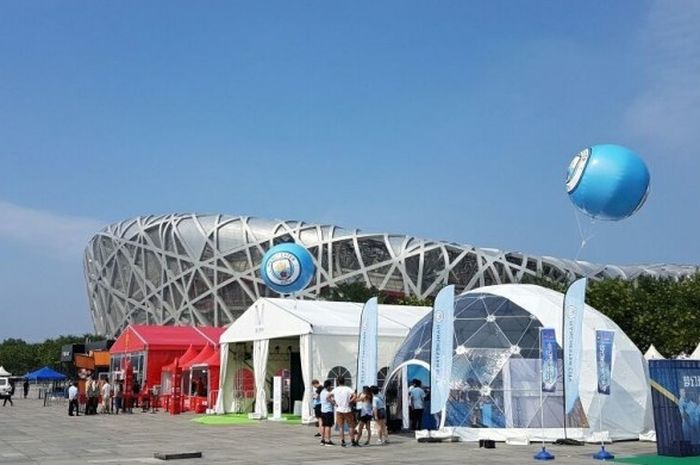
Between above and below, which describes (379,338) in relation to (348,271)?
below

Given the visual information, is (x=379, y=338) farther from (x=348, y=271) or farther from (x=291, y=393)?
(x=348, y=271)

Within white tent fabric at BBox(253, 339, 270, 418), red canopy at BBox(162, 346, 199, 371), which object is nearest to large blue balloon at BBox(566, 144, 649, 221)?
white tent fabric at BBox(253, 339, 270, 418)

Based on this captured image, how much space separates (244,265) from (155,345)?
52848mm

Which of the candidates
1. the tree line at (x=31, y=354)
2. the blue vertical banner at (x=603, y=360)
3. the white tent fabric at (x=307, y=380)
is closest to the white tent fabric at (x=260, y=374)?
the white tent fabric at (x=307, y=380)

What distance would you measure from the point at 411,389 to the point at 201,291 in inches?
3035

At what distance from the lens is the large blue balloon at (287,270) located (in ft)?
109

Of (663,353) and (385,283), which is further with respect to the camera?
(385,283)

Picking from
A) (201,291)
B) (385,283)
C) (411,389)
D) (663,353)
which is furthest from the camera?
(201,291)

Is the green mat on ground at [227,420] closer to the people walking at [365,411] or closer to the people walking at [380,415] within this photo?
the people walking at [380,415]

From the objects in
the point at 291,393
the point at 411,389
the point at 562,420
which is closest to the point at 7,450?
the point at 411,389

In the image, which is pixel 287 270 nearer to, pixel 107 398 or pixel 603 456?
pixel 107 398

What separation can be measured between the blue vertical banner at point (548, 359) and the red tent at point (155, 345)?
26357 millimetres

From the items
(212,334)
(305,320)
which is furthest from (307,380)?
(212,334)

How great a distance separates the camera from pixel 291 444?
1988 cm
